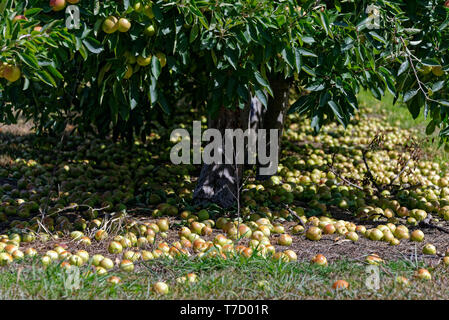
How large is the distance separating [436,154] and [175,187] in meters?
3.75

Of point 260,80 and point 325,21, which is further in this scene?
point 260,80

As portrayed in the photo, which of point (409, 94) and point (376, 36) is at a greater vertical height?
point (376, 36)

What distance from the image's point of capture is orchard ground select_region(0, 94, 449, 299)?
2768 mm

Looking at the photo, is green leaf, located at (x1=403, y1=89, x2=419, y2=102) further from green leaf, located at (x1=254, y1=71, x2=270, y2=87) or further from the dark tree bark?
the dark tree bark

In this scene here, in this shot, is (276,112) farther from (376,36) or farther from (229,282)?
(229,282)

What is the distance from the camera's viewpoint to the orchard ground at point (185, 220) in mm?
2768

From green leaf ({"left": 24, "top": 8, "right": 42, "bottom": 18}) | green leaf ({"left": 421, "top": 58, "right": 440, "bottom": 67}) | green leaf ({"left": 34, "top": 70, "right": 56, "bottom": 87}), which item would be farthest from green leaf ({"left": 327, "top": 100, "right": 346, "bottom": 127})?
green leaf ({"left": 24, "top": 8, "right": 42, "bottom": 18})

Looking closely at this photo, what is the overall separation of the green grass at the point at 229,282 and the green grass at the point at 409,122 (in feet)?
13.7

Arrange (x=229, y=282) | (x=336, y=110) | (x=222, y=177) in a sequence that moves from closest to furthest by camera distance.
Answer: (x=229, y=282)
(x=336, y=110)
(x=222, y=177)

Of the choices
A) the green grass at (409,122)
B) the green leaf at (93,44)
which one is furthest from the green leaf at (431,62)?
the green grass at (409,122)

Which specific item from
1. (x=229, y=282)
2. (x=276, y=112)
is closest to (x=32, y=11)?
(x=229, y=282)

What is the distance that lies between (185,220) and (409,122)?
18.1 ft

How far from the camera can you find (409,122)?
880 centimetres

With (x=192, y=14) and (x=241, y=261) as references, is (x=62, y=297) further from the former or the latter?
(x=192, y=14)
